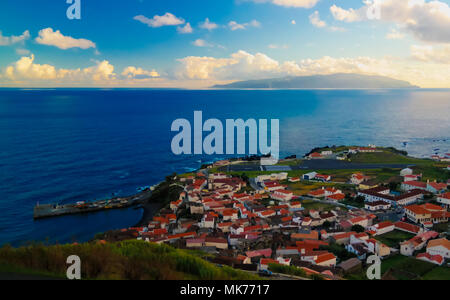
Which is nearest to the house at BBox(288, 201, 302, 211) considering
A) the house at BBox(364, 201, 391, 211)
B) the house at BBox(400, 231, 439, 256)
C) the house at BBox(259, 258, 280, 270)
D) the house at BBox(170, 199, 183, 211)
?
A: the house at BBox(364, 201, 391, 211)

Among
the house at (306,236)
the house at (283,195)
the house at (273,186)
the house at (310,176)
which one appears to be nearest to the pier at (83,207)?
the house at (273,186)

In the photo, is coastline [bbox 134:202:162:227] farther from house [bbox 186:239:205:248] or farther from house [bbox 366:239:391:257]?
house [bbox 366:239:391:257]

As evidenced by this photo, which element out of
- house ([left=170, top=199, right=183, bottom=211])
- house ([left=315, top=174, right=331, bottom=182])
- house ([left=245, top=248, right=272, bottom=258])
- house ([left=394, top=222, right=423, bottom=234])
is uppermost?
house ([left=315, top=174, right=331, bottom=182])

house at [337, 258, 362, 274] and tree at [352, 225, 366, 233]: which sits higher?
tree at [352, 225, 366, 233]

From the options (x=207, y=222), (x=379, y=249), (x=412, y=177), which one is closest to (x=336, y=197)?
(x=412, y=177)

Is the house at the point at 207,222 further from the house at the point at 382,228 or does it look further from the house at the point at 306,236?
the house at the point at 382,228

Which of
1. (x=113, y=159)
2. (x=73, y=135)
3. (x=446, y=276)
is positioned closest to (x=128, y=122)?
(x=73, y=135)
